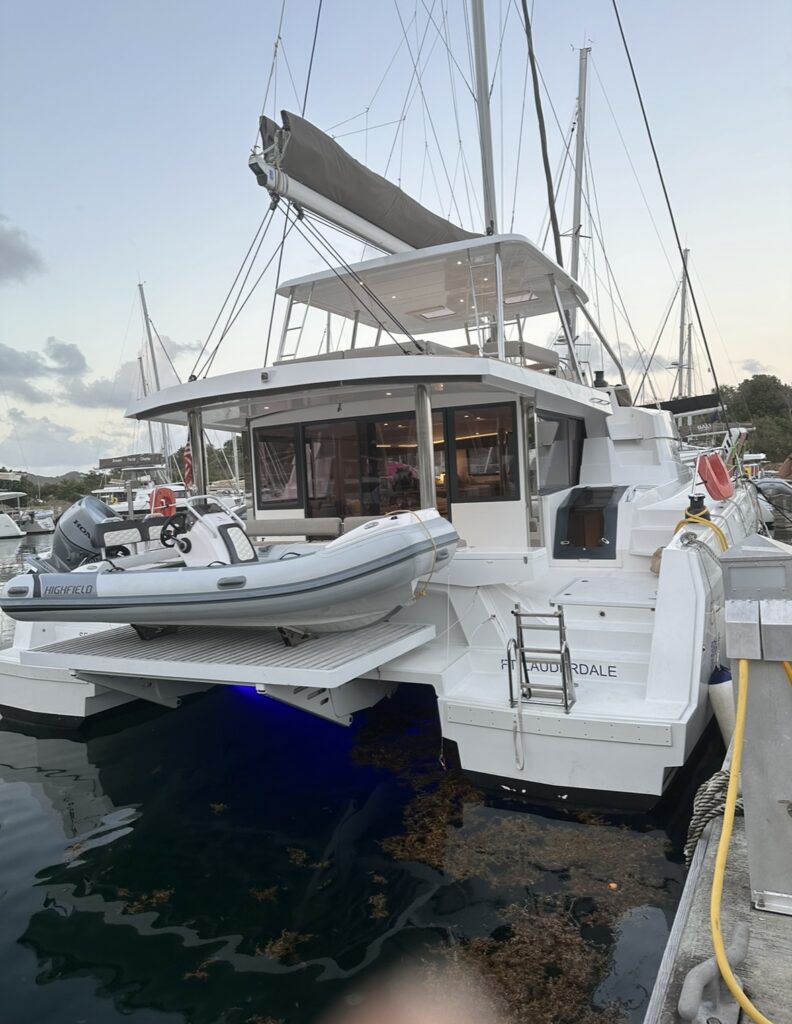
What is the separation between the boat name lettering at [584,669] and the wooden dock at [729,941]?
171 centimetres

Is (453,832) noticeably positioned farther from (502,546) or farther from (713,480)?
(713,480)

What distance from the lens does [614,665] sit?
432 cm

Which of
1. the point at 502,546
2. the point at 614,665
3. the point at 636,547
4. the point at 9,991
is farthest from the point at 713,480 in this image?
the point at 9,991

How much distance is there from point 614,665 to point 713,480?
235cm

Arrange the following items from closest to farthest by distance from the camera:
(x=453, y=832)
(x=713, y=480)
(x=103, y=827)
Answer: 1. (x=453, y=832)
2. (x=103, y=827)
3. (x=713, y=480)

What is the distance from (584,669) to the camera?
14.3ft

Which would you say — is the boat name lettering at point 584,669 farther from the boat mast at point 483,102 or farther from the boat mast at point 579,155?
the boat mast at point 579,155

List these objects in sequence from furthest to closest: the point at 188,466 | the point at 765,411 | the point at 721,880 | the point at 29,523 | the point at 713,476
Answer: the point at 765,411
the point at 29,523
the point at 188,466
the point at 713,476
the point at 721,880

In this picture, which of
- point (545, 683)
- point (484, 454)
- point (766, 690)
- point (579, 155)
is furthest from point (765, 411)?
point (766, 690)

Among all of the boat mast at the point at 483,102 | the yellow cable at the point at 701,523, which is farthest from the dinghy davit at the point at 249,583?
the boat mast at the point at 483,102

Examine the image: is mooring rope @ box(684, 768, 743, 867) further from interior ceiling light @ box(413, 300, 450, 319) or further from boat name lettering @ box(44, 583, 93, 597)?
interior ceiling light @ box(413, 300, 450, 319)

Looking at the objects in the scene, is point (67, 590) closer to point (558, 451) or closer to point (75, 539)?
point (75, 539)

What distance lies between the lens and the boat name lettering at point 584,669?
4.32 metres

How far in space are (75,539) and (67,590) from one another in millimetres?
1396
